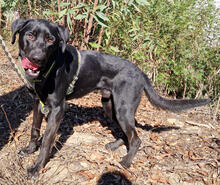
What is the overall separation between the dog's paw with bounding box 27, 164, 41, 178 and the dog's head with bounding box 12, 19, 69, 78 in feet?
3.43

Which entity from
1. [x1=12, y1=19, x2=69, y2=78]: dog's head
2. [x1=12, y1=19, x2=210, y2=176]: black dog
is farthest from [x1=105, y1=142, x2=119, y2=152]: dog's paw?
[x1=12, y1=19, x2=69, y2=78]: dog's head

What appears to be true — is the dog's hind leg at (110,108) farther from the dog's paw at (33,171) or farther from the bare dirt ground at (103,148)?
the dog's paw at (33,171)

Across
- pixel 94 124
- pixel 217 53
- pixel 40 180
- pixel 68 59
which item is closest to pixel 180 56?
pixel 217 53

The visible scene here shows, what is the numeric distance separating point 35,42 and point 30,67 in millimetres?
271

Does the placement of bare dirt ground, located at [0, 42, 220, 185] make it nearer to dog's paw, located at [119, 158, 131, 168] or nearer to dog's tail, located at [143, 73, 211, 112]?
dog's paw, located at [119, 158, 131, 168]

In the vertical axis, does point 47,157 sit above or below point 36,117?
below

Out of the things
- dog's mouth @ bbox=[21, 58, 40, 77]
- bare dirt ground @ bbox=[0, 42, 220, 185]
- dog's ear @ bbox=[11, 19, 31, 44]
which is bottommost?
bare dirt ground @ bbox=[0, 42, 220, 185]

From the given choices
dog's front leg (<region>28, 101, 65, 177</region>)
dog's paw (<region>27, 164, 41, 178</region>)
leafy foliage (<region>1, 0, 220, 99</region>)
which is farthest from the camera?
leafy foliage (<region>1, 0, 220, 99</region>)

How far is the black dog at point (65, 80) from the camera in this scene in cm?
242

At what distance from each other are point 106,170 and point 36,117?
3.74ft

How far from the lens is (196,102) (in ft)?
10.2

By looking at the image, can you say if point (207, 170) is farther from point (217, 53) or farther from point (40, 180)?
point (217, 53)

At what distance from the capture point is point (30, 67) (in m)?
2.36

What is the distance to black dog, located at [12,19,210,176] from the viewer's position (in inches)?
95.1
